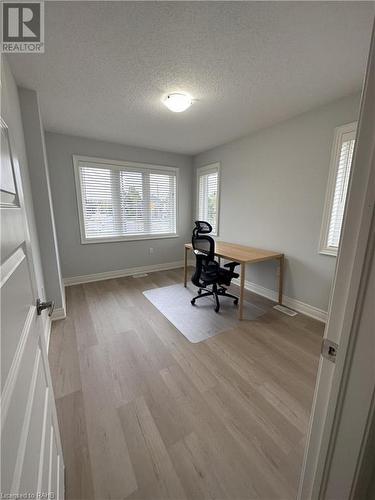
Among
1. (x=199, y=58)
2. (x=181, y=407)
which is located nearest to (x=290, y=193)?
(x=199, y=58)

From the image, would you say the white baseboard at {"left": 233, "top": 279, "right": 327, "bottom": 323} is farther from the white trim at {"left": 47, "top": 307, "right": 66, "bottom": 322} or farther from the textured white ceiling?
the white trim at {"left": 47, "top": 307, "right": 66, "bottom": 322}

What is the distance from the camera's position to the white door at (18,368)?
0.46 meters

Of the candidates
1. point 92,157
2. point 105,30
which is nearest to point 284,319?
point 105,30

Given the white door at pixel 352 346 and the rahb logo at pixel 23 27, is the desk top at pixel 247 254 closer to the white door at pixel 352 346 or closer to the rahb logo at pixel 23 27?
the white door at pixel 352 346

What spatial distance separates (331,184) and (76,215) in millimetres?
3911

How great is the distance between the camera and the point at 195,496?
3.38 feet

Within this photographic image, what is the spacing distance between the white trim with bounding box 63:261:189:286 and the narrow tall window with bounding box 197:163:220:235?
132cm

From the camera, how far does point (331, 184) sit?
2391mm

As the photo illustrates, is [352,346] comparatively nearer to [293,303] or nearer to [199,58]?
[199,58]

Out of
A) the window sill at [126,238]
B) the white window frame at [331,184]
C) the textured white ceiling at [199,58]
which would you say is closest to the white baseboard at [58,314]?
the window sill at [126,238]

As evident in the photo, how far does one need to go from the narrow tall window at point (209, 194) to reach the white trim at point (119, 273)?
132 cm

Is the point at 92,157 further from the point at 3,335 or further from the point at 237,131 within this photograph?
the point at 3,335

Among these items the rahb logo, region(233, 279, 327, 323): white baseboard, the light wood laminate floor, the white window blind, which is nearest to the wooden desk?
region(233, 279, 327, 323): white baseboard

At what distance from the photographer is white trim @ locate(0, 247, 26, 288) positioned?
527mm
